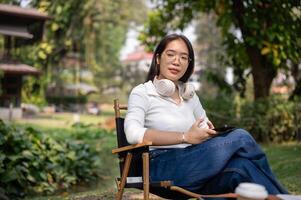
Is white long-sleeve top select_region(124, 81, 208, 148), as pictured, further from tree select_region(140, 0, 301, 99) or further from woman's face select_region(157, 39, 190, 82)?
tree select_region(140, 0, 301, 99)

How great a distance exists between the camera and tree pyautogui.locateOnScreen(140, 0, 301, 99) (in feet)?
27.3

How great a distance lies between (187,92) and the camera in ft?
9.89

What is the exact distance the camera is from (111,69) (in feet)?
146

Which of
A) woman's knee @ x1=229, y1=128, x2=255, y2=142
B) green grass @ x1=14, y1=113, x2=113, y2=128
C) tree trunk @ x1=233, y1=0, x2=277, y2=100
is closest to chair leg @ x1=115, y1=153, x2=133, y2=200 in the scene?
woman's knee @ x1=229, y1=128, x2=255, y2=142

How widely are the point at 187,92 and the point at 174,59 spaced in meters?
0.25

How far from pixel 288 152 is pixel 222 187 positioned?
6340 millimetres

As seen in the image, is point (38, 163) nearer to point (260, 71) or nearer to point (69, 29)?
point (260, 71)

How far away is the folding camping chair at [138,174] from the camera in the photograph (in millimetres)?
2533

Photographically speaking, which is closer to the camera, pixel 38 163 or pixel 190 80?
pixel 190 80

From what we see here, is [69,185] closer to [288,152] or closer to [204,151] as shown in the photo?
[288,152]

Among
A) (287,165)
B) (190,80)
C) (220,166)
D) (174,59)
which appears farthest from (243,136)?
(287,165)

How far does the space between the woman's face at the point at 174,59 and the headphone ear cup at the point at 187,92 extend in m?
0.11

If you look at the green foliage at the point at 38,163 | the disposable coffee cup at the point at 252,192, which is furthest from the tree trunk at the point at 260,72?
the disposable coffee cup at the point at 252,192

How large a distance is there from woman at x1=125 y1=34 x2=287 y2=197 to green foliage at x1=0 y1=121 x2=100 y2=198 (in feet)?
10.1
